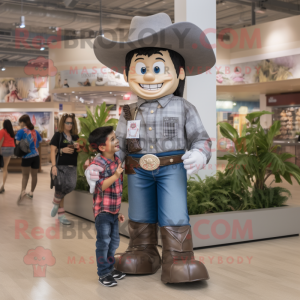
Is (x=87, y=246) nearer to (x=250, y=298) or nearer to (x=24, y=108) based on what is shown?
(x=250, y=298)

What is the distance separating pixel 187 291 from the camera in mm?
2834

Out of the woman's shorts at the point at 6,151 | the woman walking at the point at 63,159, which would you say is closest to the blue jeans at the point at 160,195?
the woman walking at the point at 63,159

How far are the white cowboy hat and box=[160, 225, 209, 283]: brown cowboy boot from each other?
1.35 meters

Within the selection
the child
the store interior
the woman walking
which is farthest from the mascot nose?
the woman walking

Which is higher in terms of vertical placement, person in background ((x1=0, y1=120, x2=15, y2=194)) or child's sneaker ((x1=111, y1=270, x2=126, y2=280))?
person in background ((x1=0, y1=120, x2=15, y2=194))

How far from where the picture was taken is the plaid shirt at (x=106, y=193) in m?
2.90

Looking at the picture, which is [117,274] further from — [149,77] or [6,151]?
[6,151]

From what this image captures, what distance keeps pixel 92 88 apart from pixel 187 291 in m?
10.1

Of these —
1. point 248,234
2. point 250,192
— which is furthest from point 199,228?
point 250,192

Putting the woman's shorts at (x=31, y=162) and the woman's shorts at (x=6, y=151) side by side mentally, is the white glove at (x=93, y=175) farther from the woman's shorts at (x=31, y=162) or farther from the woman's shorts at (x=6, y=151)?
the woman's shorts at (x=6, y=151)

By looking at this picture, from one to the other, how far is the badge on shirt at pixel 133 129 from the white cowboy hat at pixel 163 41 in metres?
0.58

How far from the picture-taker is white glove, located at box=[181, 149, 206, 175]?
282 centimetres

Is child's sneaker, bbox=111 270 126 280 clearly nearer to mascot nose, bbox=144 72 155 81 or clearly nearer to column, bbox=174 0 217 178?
mascot nose, bbox=144 72 155 81

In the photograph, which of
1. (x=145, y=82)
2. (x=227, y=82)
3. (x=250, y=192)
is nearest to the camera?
(x=145, y=82)
